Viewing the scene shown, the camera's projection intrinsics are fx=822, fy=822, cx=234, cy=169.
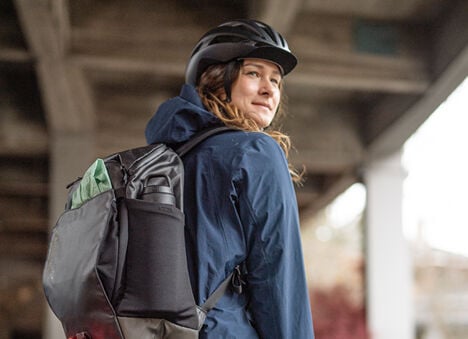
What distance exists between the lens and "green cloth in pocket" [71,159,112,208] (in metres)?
2.01

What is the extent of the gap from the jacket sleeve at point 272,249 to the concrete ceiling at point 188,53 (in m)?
3.86

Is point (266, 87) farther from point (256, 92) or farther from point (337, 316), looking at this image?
point (337, 316)

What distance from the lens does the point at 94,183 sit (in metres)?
2.04

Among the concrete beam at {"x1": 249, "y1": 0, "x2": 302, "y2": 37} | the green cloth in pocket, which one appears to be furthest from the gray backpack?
the concrete beam at {"x1": 249, "y1": 0, "x2": 302, "y2": 37}

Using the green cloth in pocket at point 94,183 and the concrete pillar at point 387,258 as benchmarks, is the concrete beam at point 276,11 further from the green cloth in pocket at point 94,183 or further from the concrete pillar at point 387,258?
the concrete pillar at point 387,258

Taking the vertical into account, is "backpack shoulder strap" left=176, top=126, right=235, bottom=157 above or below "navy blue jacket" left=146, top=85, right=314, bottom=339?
above

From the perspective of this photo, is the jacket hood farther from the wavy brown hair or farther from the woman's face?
the woman's face

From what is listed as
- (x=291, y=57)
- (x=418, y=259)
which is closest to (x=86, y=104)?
(x=291, y=57)

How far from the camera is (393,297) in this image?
10.4m

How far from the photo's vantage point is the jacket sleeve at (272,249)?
6.74 feet

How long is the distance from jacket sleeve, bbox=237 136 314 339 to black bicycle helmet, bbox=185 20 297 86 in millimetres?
488

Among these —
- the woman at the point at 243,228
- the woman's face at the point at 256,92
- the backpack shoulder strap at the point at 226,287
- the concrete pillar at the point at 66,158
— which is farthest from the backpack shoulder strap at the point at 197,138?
the concrete pillar at the point at 66,158

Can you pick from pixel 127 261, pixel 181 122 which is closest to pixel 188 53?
pixel 181 122

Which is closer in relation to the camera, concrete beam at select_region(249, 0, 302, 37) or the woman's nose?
the woman's nose
